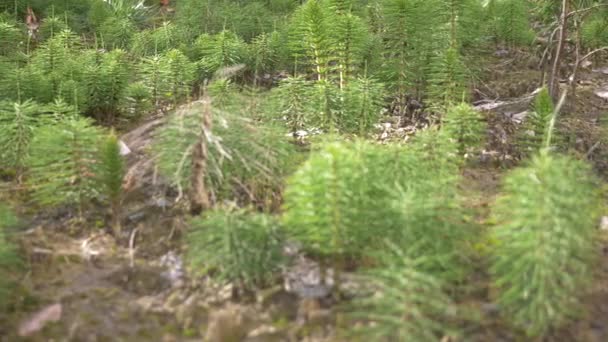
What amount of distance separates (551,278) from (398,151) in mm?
1184

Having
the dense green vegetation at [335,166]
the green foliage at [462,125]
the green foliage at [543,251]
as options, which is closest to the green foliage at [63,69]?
the dense green vegetation at [335,166]

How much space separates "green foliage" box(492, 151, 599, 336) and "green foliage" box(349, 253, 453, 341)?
0.32m

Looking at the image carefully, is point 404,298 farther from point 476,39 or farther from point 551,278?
point 476,39

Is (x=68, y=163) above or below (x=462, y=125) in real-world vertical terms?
below

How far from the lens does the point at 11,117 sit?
4461mm

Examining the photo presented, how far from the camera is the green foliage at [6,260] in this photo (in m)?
3.10

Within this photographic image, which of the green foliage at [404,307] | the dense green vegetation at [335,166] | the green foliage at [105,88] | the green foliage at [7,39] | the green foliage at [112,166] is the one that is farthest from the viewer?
the green foliage at [7,39]

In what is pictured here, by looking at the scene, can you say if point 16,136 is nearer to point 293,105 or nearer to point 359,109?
point 293,105

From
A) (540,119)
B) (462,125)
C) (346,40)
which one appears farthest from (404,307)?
(346,40)

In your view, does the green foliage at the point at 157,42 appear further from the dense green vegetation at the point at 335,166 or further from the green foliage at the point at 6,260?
the green foliage at the point at 6,260

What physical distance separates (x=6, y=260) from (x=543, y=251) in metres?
2.55

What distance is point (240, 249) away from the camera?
3.12 m

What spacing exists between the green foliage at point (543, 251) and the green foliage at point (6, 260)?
2307 millimetres

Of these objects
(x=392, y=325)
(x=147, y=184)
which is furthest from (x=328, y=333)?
(x=147, y=184)
